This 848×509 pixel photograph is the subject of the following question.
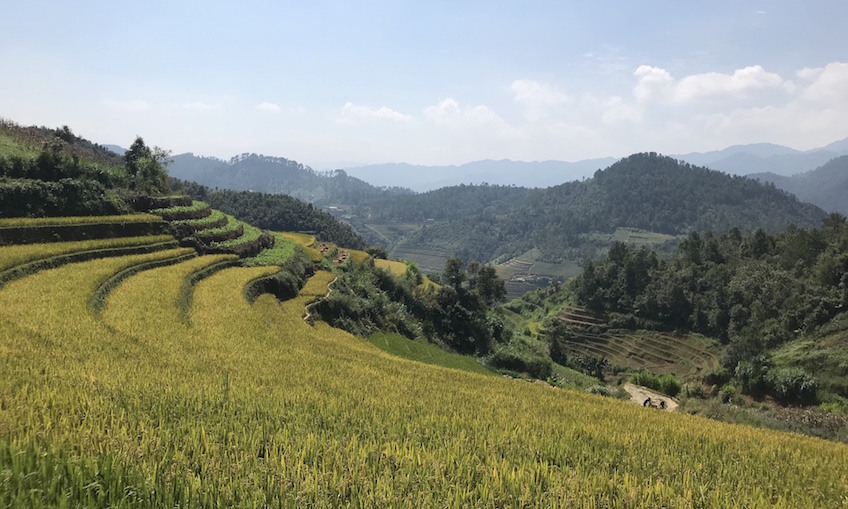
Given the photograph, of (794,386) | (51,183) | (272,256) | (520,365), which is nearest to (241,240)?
(272,256)

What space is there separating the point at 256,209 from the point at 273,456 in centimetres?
9723

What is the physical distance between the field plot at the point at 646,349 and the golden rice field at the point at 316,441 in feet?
182

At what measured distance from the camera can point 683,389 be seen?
3089 centimetres

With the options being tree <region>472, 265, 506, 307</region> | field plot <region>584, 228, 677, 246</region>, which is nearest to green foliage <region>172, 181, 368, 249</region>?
tree <region>472, 265, 506, 307</region>

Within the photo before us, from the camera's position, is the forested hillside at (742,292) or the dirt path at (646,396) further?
the forested hillside at (742,292)

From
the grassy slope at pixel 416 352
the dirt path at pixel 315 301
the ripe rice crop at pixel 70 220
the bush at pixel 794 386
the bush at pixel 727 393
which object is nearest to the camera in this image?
the ripe rice crop at pixel 70 220

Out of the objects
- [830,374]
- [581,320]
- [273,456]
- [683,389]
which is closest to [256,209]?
[581,320]

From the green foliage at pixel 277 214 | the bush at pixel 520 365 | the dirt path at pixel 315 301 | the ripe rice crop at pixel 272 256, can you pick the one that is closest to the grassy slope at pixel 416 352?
the dirt path at pixel 315 301

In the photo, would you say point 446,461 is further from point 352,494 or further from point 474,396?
point 474,396

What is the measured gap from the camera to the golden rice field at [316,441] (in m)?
3.55

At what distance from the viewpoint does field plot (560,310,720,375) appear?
59.6 meters

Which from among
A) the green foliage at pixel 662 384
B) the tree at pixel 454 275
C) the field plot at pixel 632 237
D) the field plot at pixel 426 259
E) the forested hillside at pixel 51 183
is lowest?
the field plot at pixel 426 259

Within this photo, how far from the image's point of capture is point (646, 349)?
67062 mm

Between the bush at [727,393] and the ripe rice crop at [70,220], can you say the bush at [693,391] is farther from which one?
the ripe rice crop at [70,220]
